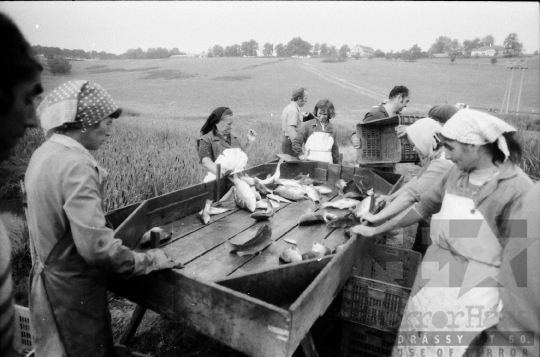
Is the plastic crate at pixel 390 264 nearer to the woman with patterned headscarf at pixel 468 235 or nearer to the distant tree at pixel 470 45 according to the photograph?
the woman with patterned headscarf at pixel 468 235

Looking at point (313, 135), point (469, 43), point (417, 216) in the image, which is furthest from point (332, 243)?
point (469, 43)

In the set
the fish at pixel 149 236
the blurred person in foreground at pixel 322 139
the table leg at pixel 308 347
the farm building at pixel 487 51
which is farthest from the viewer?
the farm building at pixel 487 51

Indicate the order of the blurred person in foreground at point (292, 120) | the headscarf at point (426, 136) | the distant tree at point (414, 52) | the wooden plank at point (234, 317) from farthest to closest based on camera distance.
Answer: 1. the distant tree at point (414, 52)
2. the blurred person in foreground at point (292, 120)
3. the headscarf at point (426, 136)
4. the wooden plank at point (234, 317)

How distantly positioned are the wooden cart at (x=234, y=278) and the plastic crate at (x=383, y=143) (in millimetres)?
2624

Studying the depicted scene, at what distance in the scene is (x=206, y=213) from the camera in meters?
3.49

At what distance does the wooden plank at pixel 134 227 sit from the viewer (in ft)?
8.51

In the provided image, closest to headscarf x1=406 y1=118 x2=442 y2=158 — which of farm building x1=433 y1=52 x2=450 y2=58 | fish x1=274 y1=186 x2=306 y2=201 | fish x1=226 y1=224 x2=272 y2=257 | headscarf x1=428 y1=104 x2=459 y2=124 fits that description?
headscarf x1=428 y1=104 x2=459 y2=124

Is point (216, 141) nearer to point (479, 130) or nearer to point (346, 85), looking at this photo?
point (479, 130)

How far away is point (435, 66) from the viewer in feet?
151

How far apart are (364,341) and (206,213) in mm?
1866

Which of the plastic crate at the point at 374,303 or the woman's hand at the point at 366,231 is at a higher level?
the woman's hand at the point at 366,231

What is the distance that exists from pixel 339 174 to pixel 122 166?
13.8 ft

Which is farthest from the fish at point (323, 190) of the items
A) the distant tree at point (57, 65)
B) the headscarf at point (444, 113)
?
the distant tree at point (57, 65)

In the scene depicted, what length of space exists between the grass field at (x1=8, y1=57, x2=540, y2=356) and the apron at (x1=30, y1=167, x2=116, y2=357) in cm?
151
